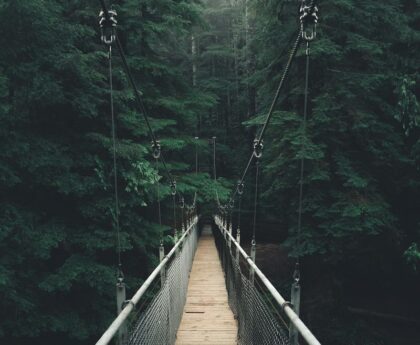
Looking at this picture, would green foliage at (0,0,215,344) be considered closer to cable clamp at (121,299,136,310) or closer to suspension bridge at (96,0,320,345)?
suspension bridge at (96,0,320,345)

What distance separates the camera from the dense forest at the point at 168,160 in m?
5.72

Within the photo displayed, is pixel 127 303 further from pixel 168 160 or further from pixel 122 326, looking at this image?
pixel 168 160

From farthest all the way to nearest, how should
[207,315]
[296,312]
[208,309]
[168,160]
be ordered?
[168,160] < [208,309] < [207,315] < [296,312]

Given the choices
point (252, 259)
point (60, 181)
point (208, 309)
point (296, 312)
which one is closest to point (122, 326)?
point (296, 312)

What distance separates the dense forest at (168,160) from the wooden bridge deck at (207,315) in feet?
4.17

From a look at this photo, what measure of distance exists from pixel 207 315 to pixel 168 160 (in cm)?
560

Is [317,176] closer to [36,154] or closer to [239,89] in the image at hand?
[36,154]

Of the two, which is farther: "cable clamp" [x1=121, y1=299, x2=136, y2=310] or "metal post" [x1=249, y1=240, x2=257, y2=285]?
"metal post" [x1=249, y1=240, x2=257, y2=285]

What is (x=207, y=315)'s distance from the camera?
425 cm

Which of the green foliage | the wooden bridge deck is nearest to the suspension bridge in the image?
the wooden bridge deck

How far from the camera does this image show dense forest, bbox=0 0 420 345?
5723 mm

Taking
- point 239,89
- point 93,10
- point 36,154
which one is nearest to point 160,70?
point 93,10

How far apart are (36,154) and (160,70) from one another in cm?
374

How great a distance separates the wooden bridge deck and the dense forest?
1.27 m
